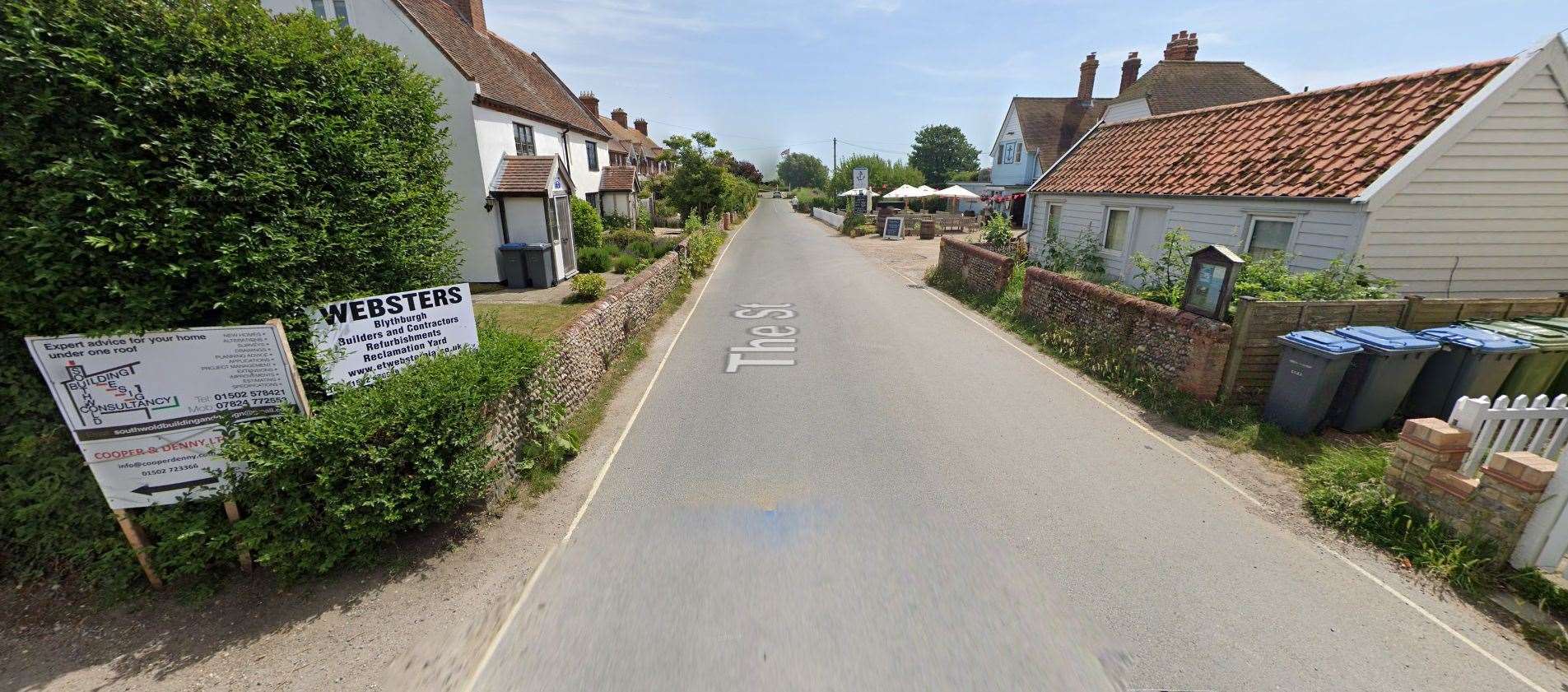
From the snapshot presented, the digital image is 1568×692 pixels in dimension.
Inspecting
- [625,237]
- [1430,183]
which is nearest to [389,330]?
[1430,183]

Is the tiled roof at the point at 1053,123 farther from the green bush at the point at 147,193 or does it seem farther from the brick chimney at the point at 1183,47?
the green bush at the point at 147,193

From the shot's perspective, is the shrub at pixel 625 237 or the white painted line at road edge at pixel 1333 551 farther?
the shrub at pixel 625 237

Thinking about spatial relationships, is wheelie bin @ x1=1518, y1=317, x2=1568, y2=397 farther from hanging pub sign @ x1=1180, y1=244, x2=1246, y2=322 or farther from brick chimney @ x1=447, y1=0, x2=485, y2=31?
brick chimney @ x1=447, y1=0, x2=485, y2=31

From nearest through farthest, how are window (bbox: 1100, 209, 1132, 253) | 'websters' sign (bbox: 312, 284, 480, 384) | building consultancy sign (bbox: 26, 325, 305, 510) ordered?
building consultancy sign (bbox: 26, 325, 305, 510) < 'websters' sign (bbox: 312, 284, 480, 384) < window (bbox: 1100, 209, 1132, 253)

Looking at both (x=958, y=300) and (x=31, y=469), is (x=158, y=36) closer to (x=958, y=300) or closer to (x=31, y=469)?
(x=31, y=469)

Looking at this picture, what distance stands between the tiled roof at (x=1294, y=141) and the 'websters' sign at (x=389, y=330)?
11866 mm

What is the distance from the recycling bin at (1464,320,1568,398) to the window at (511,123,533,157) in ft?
64.8

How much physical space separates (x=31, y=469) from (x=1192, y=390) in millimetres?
11469

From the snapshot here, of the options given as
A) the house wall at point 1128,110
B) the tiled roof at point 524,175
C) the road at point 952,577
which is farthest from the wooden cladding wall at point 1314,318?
the house wall at point 1128,110

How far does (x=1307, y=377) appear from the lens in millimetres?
6695

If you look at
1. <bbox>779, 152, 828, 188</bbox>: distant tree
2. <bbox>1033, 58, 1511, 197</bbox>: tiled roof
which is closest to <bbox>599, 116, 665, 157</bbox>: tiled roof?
<bbox>1033, 58, 1511, 197</bbox>: tiled roof

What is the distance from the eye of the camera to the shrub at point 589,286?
13289 mm

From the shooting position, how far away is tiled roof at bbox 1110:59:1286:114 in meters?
27.3

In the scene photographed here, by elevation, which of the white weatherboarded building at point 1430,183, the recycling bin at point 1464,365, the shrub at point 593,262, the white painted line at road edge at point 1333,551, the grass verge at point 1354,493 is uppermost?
the white weatherboarded building at point 1430,183
